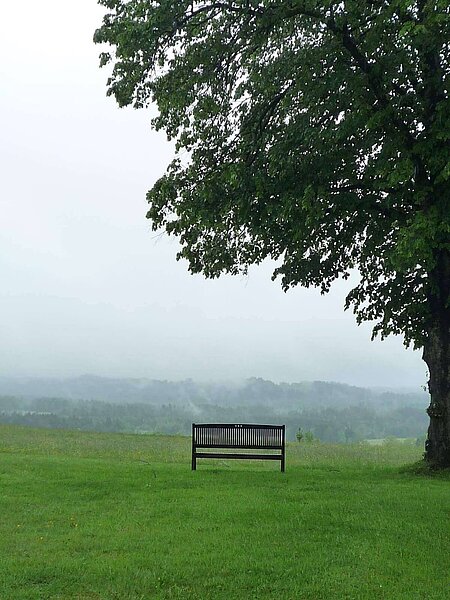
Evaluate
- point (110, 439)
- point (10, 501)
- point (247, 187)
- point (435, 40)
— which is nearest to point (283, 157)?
point (247, 187)

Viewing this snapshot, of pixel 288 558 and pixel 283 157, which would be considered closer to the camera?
pixel 288 558

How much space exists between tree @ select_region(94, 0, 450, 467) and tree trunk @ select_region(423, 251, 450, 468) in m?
0.03

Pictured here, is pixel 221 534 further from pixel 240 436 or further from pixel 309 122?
pixel 309 122

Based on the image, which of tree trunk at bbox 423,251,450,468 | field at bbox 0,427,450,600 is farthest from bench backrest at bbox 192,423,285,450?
tree trunk at bbox 423,251,450,468

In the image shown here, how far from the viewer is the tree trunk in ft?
53.2

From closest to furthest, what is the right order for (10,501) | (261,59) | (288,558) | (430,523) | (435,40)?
1. (288,558)
2. (430,523)
3. (10,501)
4. (435,40)
5. (261,59)

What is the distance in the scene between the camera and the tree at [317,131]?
46.7 ft

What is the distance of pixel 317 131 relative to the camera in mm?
15617

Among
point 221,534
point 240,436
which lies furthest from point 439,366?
point 221,534

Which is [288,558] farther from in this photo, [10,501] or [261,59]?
[261,59]

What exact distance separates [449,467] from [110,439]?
59.4 feet

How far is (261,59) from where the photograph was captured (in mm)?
17922

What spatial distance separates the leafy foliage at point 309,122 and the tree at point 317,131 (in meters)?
0.04

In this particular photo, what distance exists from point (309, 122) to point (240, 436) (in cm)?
846
